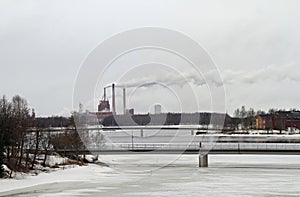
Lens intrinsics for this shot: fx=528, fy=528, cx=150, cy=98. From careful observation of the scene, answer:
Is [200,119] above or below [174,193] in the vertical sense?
above

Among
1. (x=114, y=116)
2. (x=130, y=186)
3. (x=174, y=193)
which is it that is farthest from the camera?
(x=114, y=116)

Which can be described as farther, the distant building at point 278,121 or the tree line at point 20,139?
the distant building at point 278,121

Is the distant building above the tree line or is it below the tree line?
above

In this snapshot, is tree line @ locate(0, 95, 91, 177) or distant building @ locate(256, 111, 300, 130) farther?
distant building @ locate(256, 111, 300, 130)

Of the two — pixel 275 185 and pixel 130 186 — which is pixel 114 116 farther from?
pixel 275 185

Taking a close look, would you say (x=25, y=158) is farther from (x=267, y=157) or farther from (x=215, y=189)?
(x=267, y=157)

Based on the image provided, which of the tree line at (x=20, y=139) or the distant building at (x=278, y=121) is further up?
the distant building at (x=278, y=121)

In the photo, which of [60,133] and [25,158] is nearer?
[25,158]

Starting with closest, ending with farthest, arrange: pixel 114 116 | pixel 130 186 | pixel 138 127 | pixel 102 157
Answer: pixel 130 186 < pixel 114 116 < pixel 138 127 < pixel 102 157

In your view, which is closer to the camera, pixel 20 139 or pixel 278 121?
pixel 20 139

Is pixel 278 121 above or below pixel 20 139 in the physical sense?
above

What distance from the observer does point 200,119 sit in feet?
212

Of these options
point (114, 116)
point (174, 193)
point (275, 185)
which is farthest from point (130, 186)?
point (114, 116)

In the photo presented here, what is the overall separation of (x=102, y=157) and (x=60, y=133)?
1280cm
